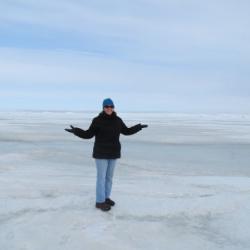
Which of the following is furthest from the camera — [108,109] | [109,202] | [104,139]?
[109,202]

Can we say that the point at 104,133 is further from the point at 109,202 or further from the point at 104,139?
the point at 109,202

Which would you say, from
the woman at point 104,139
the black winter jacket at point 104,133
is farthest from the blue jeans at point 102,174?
the black winter jacket at point 104,133

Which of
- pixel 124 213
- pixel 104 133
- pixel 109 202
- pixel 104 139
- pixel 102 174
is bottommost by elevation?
pixel 124 213

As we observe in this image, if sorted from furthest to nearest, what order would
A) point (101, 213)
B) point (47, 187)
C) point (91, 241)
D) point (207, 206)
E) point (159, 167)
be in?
point (159, 167) < point (47, 187) < point (207, 206) < point (101, 213) < point (91, 241)

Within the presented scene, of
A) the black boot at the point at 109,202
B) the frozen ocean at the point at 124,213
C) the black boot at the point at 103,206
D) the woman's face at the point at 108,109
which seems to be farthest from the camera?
the black boot at the point at 109,202

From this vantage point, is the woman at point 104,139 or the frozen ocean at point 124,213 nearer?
the frozen ocean at point 124,213

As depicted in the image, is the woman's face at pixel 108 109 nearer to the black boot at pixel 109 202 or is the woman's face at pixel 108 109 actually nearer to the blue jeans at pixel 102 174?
the blue jeans at pixel 102 174

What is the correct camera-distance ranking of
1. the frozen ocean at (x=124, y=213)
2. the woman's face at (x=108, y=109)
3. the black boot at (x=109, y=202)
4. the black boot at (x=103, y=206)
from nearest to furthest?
the frozen ocean at (x=124, y=213)
the woman's face at (x=108, y=109)
the black boot at (x=103, y=206)
the black boot at (x=109, y=202)

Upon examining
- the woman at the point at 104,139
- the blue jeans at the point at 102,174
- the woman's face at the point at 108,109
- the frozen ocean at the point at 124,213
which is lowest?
the frozen ocean at the point at 124,213

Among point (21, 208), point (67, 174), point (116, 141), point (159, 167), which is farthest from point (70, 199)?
point (159, 167)

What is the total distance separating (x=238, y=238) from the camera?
639 centimetres

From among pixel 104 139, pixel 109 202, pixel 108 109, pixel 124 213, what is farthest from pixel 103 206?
pixel 108 109

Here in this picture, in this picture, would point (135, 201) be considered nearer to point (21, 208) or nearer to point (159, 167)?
point (21, 208)

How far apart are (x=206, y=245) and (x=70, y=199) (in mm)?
2714
